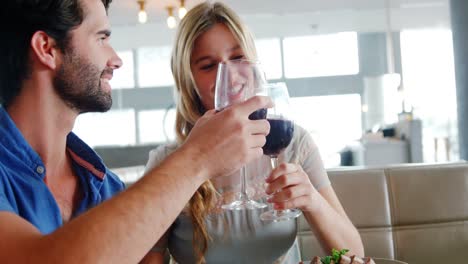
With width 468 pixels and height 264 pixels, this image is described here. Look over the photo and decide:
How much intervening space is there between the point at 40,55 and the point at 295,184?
69 centimetres

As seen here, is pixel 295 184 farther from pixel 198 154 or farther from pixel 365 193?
pixel 365 193

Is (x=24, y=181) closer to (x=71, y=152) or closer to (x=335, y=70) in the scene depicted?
(x=71, y=152)

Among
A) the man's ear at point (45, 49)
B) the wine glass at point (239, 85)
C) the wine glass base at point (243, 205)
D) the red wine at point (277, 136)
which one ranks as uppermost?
the man's ear at point (45, 49)

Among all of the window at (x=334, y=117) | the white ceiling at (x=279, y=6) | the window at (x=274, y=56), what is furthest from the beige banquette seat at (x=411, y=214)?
the window at (x=334, y=117)

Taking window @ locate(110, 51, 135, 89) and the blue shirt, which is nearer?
the blue shirt

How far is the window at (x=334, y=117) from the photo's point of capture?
14914mm

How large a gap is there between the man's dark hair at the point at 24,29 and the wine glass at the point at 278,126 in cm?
57

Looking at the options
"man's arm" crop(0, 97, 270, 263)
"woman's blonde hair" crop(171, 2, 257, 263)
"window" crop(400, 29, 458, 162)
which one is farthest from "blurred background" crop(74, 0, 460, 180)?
"man's arm" crop(0, 97, 270, 263)

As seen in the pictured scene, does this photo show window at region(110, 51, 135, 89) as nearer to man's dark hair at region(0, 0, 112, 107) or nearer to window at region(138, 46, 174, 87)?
window at region(138, 46, 174, 87)

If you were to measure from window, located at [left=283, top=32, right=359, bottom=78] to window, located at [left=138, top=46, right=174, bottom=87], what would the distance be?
353cm

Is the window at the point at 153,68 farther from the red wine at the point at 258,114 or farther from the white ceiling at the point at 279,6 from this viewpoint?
the red wine at the point at 258,114

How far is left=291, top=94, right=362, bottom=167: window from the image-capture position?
48.9 feet

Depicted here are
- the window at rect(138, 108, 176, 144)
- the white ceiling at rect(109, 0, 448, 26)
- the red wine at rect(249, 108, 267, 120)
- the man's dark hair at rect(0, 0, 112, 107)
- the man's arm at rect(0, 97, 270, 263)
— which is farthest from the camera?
the window at rect(138, 108, 176, 144)

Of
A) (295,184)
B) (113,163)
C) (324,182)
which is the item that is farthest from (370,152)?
(295,184)
